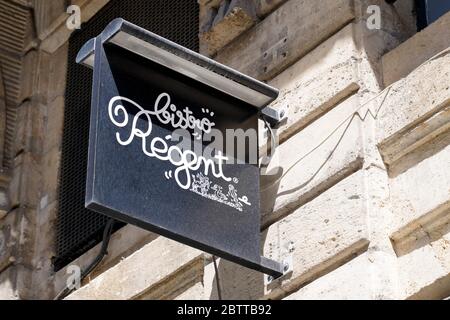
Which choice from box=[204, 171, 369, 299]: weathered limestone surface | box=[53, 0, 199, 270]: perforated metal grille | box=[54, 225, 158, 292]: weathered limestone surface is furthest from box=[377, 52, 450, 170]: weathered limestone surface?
box=[53, 0, 199, 270]: perforated metal grille

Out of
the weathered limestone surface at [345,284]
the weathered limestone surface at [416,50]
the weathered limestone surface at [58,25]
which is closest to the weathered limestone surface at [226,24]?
the weathered limestone surface at [416,50]

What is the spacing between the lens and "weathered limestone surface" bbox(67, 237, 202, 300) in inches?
393

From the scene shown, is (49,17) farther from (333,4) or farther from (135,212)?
(135,212)

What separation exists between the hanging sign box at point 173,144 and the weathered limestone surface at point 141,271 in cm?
116

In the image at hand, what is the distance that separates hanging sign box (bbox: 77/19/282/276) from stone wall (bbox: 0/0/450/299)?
0.34m

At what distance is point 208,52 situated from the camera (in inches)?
414

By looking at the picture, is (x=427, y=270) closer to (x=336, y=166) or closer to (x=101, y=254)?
(x=336, y=166)

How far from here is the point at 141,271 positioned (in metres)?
10.2

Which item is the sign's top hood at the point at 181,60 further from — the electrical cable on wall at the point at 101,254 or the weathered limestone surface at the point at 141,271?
the electrical cable on wall at the point at 101,254

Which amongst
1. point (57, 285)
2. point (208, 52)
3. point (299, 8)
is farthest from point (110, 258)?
point (299, 8)

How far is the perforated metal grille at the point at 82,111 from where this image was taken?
36.4 ft

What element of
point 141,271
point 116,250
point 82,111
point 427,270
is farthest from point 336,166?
point 82,111

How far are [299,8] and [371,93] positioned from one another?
976mm

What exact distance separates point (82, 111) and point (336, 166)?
3.31m
